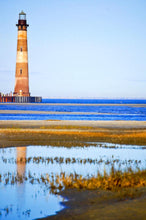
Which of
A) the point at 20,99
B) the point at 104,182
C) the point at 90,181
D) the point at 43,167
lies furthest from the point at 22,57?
the point at 104,182

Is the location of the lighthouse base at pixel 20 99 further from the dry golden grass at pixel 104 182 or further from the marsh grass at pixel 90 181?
the dry golden grass at pixel 104 182

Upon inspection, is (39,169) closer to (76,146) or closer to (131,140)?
(76,146)

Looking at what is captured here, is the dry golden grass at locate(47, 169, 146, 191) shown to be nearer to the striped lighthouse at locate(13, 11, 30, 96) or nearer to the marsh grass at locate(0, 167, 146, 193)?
the marsh grass at locate(0, 167, 146, 193)

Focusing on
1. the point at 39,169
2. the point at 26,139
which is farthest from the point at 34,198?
the point at 26,139

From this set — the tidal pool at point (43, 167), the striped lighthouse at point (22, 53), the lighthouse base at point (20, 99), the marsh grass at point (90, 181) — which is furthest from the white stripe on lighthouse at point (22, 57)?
the marsh grass at point (90, 181)

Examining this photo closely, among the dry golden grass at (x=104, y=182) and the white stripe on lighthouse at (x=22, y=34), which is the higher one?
the white stripe on lighthouse at (x=22, y=34)

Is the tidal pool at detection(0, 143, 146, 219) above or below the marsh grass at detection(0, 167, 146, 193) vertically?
below

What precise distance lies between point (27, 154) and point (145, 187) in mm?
8823

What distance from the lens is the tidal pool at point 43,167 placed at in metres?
9.84

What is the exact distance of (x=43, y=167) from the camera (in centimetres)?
1534

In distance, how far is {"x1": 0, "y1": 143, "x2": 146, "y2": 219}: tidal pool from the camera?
9844mm

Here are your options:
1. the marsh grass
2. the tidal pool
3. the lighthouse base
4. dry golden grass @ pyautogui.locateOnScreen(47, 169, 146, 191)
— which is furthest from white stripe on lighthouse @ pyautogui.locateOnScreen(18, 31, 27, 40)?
dry golden grass @ pyautogui.locateOnScreen(47, 169, 146, 191)

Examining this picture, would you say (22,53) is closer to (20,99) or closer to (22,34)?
(22,34)

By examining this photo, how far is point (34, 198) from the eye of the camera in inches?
419
